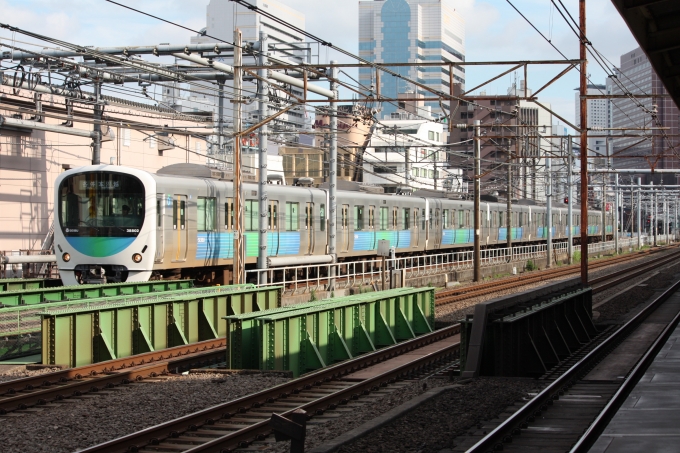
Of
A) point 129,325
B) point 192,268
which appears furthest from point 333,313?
point 192,268

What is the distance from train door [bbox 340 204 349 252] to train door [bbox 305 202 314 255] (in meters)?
2.13

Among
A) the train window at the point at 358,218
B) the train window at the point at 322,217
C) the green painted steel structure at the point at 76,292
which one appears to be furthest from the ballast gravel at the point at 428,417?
the train window at the point at 358,218

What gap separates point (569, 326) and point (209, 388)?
7.92 m

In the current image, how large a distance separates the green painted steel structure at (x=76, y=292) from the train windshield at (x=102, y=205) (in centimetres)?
197

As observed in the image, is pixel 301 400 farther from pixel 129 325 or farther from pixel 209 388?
pixel 129 325

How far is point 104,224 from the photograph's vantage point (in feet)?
72.1

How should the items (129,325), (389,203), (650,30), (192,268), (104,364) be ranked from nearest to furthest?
(650,30) → (104,364) → (129,325) → (192,268) → (389,203)

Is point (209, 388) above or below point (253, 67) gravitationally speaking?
below

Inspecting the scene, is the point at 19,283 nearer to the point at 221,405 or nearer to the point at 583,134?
the point at 221,405

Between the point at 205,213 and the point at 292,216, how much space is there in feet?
15.0

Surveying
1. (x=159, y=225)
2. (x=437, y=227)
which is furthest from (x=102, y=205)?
(x=437, y=227)

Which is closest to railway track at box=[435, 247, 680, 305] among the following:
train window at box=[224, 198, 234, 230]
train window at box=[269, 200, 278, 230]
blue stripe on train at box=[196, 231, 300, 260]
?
blue stripe on train at box=[196, 231, 300, 260]

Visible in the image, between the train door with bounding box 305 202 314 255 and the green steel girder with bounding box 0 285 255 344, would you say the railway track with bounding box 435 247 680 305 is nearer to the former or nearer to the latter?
the train door with bounding box 305 202 314 255

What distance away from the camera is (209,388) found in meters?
12.0
